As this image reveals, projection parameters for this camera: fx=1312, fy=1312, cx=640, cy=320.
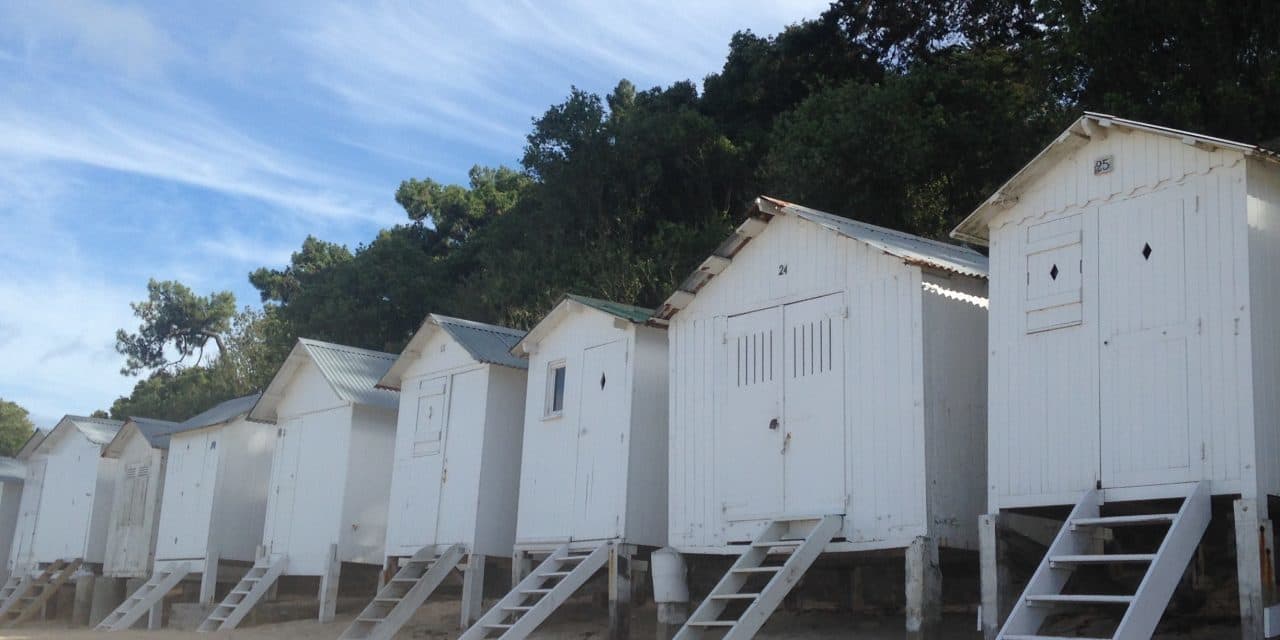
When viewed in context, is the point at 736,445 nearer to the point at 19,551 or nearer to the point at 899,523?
the point at 899,523

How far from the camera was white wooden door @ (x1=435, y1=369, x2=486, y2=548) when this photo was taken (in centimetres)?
2003

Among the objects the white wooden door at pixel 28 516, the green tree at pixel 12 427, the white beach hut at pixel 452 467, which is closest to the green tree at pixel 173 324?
the green tree at pixel 12 427

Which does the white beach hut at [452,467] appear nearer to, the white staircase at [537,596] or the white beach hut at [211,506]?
the white staircase at [537,596]

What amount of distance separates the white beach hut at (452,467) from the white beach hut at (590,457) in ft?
3.00

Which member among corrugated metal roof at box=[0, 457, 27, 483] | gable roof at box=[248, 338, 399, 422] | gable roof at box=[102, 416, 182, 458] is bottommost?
corrugated metal roof at box=[0, 457, 27, 483]

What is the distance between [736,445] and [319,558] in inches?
402

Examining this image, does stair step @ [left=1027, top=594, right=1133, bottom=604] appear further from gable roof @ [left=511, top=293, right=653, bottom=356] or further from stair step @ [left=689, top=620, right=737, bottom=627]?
gable roof @ [left=511, top=293, right=653, bottom=356]

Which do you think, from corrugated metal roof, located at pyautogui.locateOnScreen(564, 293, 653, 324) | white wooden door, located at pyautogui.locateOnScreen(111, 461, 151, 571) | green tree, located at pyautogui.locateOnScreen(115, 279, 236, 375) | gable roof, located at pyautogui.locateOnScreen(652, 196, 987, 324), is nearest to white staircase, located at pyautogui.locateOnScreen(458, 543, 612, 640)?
corrugated metal roof, located at pyautogui.locateOnScreen(564, 293, 653, 324)

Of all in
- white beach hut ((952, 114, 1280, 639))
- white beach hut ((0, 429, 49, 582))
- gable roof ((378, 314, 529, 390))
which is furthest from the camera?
white beach hut ((0, 429, 49, 582))

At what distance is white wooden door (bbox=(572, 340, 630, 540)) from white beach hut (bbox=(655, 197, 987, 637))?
3.71 ft

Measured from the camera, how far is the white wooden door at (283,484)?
24219 millimetres

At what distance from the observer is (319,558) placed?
2305 centimetres

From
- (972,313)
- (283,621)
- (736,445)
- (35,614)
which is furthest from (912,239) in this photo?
(35,614)

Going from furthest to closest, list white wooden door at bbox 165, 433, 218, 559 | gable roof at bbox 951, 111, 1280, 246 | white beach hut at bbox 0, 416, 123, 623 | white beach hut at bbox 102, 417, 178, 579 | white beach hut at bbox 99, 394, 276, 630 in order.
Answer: white beach hut at bbox 0, 416, 123, 623 < white beach hut at bbox 102, 417, 178, 579 < white wooden door at bbox 165, 433, 218, 559 < white beach hut at bbox 99, 394, 276, 630 < gable roof at bbox 951, 111, 1280, 246
